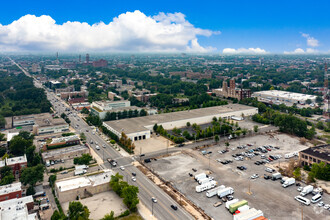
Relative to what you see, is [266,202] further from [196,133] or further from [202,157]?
[196,133]

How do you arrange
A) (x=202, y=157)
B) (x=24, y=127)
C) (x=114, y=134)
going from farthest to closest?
(x=24, y=127)
(x=114, y=134)
(x=202, y=157)

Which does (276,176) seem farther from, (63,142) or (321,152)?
(63,142)

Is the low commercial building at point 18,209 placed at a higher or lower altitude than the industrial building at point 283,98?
lower

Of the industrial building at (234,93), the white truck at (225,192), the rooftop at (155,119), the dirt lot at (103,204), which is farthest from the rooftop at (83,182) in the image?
the industrial building at (234,93)

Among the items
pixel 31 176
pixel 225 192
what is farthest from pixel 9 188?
pixel 225 192

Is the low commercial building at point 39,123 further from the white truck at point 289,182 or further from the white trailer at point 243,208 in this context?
the white truck at point 289,182

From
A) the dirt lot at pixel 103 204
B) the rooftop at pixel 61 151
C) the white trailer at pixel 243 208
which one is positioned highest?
the rooftop at pixel 61 151

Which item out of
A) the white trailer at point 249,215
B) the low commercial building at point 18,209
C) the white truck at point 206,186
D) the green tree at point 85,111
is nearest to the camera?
the low commercial building at point 18,209

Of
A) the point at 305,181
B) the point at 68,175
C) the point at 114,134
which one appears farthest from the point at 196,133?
the point at 68,175
